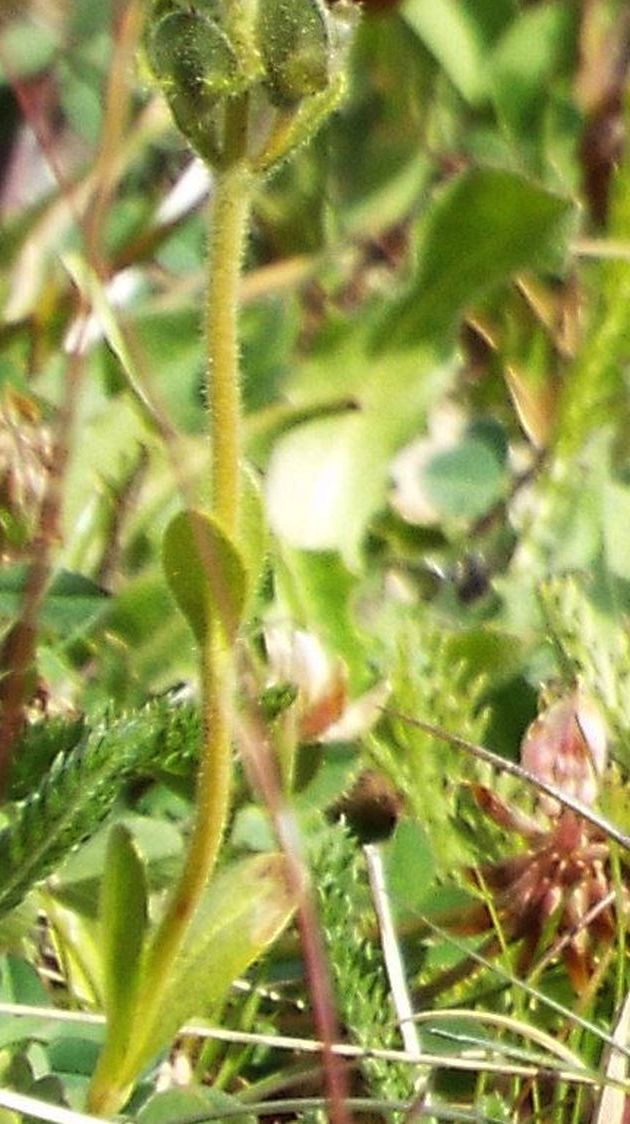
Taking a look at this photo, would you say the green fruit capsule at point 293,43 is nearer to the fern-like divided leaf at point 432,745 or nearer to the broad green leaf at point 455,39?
the fern-like divided leaf at point 432,745

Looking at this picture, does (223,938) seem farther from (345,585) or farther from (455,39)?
(455,39)

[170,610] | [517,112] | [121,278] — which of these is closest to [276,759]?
[170,610]

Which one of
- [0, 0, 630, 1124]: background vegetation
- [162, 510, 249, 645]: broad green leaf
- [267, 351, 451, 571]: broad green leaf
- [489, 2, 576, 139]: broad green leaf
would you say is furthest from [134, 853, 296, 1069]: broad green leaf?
[489, 2, 576, 139]: broad green leaf

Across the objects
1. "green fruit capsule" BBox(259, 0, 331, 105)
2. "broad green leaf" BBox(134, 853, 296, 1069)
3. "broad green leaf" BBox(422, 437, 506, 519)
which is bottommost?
"broad green leaf" BBox(422, 437, 506, 519)

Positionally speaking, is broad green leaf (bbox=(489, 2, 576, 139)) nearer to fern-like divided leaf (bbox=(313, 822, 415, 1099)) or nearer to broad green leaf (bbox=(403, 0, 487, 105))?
broad green leaf (bbox=(403, 0, 487, 105))

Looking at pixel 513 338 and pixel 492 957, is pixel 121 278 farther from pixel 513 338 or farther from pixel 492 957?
pixel 492 957
